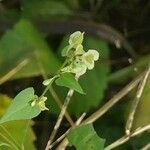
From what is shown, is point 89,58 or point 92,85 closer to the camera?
point 89,58

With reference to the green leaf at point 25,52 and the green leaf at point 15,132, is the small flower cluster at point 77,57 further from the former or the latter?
the green leaf at point 25,52

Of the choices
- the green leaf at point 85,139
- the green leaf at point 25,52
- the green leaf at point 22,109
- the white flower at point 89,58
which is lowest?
the green leaf at point 85,139

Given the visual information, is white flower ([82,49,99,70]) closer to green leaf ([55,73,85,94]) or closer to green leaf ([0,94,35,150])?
green leaf ([55,73,85,94])

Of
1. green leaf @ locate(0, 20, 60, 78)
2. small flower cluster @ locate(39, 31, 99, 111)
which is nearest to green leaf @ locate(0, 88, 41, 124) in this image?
small flower cluster @ locate(39, 31, 99, 111)

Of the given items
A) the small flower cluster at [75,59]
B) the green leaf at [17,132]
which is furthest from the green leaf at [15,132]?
the small flower cluster at [75,59]

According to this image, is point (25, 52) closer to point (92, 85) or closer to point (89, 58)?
point (92, 85)

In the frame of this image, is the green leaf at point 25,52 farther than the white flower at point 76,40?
Yes

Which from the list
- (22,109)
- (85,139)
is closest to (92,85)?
(85,139)

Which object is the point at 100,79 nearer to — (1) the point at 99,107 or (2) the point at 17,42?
(1) the point at 99,107
